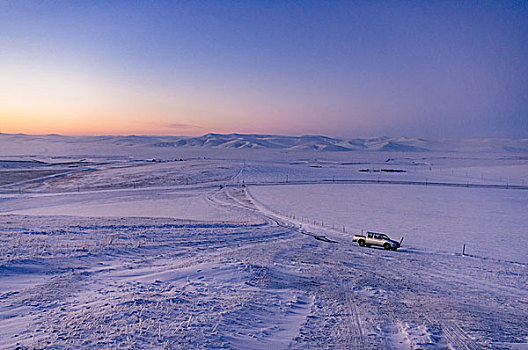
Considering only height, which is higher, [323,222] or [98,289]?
[98,289]

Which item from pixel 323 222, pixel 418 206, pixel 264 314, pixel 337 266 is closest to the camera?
pixel 264 314

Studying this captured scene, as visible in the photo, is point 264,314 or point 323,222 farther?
point 323,222

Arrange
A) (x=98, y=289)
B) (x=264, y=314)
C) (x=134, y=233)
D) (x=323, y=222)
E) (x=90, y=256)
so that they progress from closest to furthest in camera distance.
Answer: (x=264, y=314) → (x=98, y=289) → (x=90, y=256) → (x=134, y=233) → (x=323, y=222)

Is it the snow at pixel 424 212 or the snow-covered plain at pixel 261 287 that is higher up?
the snow-covered plain at pixel 261 287

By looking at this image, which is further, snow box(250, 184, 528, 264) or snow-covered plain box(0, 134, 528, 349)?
snow box(250, 184, 528, 264)

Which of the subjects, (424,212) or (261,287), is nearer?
(261,287)

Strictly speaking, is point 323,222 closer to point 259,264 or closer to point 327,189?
point 259,264

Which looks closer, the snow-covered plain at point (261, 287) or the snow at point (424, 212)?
the snow-covered plain at point (261, 287)

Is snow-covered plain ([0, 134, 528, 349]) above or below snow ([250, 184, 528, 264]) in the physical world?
above

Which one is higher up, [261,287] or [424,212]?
[261,287]

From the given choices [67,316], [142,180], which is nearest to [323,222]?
[67,316]
